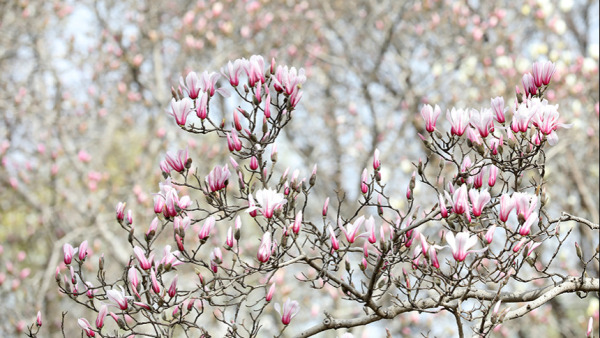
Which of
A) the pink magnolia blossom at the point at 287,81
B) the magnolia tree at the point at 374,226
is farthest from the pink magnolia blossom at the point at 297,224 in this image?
the pink magnolia blossom at the point at 287,81

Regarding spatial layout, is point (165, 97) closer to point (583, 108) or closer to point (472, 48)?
point (472, 48)

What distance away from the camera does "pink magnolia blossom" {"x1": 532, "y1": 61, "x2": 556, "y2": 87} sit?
8.54 ft

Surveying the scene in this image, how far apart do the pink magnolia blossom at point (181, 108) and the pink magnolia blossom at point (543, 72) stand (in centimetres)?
135

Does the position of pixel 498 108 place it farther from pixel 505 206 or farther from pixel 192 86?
pixel 192 86

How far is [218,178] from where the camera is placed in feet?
8.50

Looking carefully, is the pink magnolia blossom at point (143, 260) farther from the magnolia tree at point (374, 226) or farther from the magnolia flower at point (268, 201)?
the magnolia flower at point (268, 201)

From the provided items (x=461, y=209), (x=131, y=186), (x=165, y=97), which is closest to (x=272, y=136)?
(x=461, y=209)

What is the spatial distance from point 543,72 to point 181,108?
1.41 m

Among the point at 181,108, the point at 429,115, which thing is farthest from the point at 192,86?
the point at 429,115

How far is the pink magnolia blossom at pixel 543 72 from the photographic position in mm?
2602

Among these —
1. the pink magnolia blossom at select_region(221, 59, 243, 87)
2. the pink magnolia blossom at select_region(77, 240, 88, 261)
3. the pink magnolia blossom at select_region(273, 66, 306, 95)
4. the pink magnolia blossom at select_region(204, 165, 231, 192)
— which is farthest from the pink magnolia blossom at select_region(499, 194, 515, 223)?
the pink magnolia blossom at select_region(77, 240, 88, 261)

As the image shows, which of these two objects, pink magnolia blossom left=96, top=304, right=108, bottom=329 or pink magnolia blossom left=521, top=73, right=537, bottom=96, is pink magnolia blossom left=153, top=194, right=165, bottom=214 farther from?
pink magnolia blossom left=521, top=73, right=537, bottom=96

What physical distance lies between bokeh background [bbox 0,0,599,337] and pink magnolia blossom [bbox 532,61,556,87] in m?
4.41

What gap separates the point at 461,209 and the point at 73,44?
6.57 meters
